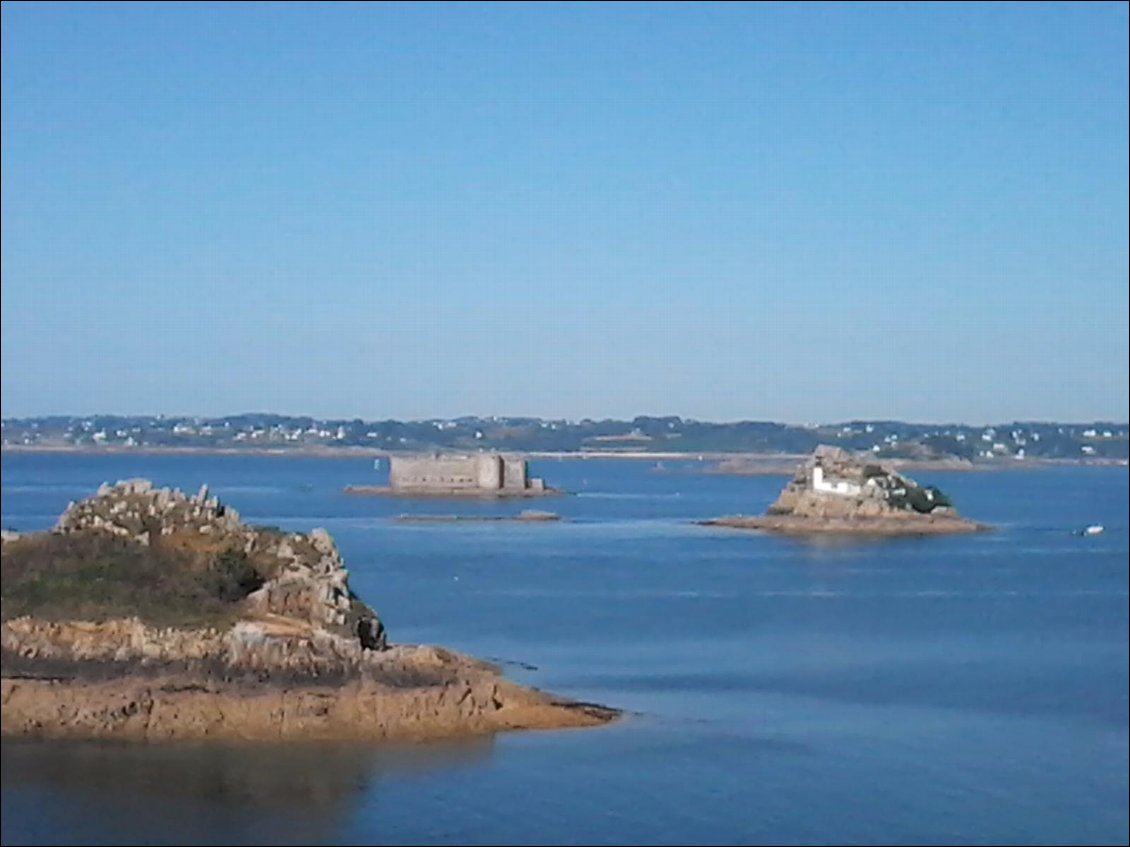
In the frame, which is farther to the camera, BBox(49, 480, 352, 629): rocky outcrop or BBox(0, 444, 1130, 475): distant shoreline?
BBox(0, 444, 1130, 475): distant shoreline

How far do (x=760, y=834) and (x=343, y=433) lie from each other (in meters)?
82.5

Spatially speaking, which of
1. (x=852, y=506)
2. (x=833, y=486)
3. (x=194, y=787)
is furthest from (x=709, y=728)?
(x=833, y=486)

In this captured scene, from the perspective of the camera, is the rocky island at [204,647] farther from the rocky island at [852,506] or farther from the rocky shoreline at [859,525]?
the rocky island at [852,506]

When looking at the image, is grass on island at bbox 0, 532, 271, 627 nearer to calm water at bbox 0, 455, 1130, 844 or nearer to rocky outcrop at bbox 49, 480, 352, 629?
rocky outcrop at bbox 49, 480, 352, 629

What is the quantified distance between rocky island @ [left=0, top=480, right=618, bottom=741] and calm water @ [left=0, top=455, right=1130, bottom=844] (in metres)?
0.43

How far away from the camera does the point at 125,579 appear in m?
15.7

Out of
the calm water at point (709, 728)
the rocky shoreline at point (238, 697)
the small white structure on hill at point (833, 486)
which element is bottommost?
the calm water at point (709, 728)

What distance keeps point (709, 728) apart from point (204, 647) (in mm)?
4787

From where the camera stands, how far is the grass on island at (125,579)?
1364 cm

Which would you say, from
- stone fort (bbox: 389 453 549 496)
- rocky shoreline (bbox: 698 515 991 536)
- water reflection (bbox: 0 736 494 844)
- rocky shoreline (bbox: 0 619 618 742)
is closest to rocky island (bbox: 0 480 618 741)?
rocky shoreline (bbox: 0 619 618 742)

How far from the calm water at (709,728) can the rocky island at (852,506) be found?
31.5 feet

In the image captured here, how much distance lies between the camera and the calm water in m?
12.0

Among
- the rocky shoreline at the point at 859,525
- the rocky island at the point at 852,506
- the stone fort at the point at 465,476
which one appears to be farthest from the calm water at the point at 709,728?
the stone fort at the point at 465,476

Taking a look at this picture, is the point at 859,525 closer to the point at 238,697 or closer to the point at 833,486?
the point at 833,486
